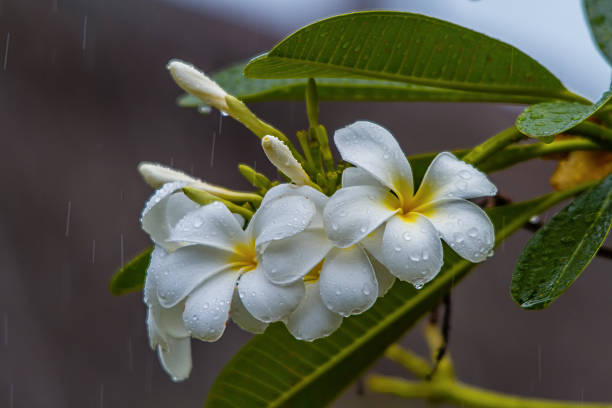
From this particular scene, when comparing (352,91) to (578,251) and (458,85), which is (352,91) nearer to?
(458,85)

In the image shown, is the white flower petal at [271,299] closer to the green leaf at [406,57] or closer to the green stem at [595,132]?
the green leaf at [406,57]

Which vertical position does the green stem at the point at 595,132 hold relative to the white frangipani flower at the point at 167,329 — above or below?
above

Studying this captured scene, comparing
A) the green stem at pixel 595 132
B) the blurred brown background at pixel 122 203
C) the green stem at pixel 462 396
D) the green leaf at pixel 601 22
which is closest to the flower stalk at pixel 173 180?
the green stem at pixel 595 132

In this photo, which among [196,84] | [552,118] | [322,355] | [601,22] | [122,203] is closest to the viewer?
[552,118]

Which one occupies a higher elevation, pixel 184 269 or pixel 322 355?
pixel 184 269

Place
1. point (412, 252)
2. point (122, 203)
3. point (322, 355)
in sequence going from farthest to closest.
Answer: point (122, 203) → point (322, 355) → point (412, 252)

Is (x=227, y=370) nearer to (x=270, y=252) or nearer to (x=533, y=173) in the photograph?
(x=270, y=252)

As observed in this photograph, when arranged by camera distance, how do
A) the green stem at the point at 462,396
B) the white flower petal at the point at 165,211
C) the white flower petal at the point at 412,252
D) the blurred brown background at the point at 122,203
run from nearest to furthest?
the white flower petal at the point at 412,252
the white flower petal at the point at 165,211
the green stem at the point at 462,396
the blurred brown background at the point at 122,203

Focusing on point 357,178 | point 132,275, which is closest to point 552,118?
point 357,178
